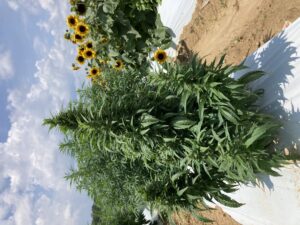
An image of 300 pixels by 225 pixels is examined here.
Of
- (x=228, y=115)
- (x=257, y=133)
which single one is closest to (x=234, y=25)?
(x=228, y=115)

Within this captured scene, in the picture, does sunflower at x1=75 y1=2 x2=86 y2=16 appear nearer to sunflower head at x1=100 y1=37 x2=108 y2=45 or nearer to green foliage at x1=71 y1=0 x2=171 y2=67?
green foliage at x1=71 y1=0 x2=171 y2=67

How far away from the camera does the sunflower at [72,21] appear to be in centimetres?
624

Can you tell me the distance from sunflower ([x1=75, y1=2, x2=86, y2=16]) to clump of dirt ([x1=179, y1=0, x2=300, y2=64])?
6.54 ft

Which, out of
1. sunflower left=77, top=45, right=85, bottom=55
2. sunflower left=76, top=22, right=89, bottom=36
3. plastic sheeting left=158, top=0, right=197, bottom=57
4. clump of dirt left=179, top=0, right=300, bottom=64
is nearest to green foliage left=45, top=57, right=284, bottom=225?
clump of dirt left=179, top=0, right=300, bottom=64

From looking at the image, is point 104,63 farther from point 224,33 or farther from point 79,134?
point 79,134

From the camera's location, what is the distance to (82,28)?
629 cm

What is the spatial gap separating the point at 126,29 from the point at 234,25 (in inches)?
86.5

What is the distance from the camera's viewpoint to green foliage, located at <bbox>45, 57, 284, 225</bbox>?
3410 mm

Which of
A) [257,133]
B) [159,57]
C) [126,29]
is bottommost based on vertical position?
[257,133]

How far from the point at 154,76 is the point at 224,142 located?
1002 mm

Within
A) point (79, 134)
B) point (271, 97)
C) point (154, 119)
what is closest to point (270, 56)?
point (271, 97)

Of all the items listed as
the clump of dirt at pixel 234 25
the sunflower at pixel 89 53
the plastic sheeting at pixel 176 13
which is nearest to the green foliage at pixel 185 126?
the clump of dirt at pixel 234 25

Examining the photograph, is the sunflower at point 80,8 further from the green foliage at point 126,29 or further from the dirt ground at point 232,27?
the dirt ground at point 232,27

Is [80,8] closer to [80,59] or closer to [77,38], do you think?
[77,38]
